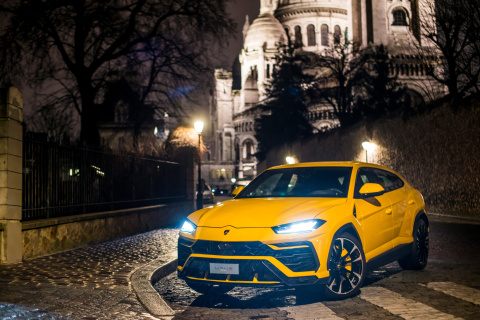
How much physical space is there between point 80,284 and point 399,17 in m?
81.3

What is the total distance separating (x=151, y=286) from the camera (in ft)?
22.2

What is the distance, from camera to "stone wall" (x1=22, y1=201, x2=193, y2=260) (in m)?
9.64

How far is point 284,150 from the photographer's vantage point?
159 ft


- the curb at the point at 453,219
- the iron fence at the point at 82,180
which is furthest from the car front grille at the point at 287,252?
the curb at the point at 453,219

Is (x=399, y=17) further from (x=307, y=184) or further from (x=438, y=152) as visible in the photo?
(x=307, y=184)

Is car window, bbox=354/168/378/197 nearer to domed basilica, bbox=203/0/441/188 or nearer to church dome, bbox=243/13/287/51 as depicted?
domed basilica, bbox=203/0/441/188

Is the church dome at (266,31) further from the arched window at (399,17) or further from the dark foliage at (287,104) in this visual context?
the dark foliage at (287,104)

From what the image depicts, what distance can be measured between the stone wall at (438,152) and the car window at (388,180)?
12.5m

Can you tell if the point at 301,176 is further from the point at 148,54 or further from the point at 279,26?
the point at 279,26

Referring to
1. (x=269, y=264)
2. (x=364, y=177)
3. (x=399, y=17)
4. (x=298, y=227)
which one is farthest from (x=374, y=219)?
(x=399, y=17)

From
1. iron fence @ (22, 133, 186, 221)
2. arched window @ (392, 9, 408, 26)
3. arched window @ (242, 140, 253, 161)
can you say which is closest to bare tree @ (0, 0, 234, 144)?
iron fence @ (22, 133, 186, 221)

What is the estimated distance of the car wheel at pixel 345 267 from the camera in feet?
18.9

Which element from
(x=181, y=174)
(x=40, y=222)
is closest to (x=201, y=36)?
(x=181, y=174)

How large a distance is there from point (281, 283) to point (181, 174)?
15307 mm
